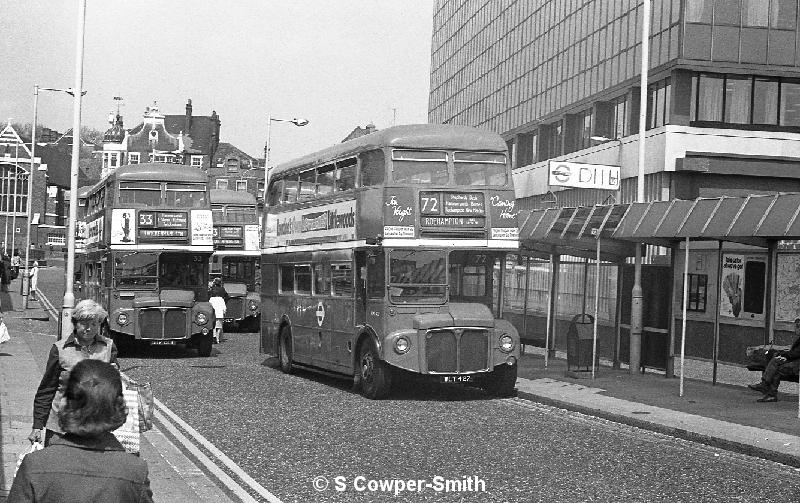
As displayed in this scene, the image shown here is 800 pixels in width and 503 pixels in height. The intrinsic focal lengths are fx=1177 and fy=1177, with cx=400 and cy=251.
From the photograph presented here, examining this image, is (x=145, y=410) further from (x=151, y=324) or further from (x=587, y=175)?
(x=151, y=324)

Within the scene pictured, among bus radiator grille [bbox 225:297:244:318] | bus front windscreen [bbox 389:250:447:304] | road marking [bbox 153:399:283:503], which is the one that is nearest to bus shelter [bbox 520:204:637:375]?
bus front windscreen [bbox 389:250:447:304]

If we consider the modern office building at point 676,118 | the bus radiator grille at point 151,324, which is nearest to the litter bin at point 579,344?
the modern office building at point 676,118

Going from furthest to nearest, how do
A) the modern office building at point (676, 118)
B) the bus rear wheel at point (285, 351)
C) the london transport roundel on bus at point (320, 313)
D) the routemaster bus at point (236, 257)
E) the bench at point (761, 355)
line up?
the routemaster bus at point (236, 257) → the modern office building at point (676, 118) → the bus rear wheel at point (285, 351) → the london transport roundel on bus at point (320, 313) → the bench at point (761, 355)

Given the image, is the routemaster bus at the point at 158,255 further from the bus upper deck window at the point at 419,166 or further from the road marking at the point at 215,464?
the road marking at the point at 215,464

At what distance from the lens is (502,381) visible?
63.6 ft

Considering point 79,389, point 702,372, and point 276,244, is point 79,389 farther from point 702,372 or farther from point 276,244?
point 702,372

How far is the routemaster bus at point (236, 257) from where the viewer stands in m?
39.0

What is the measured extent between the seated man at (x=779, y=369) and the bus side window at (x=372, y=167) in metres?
6.71

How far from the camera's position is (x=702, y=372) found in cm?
2688

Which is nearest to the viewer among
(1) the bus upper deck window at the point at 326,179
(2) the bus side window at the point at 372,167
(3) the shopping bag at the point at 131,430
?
(3) the shopping bag at the point at 131,430

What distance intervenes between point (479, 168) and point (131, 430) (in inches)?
508

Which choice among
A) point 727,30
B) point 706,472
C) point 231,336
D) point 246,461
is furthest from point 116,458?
point 727,30

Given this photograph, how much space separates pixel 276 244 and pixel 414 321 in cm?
719

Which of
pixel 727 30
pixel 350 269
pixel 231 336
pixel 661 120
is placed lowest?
pixel 231 336
